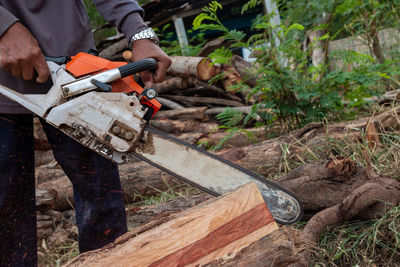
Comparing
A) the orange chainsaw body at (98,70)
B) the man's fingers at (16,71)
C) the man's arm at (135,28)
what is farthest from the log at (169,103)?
the man's fingers at (16,71)

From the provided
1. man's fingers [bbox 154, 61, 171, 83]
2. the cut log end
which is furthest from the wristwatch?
the cut log end

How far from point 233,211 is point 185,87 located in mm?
3567

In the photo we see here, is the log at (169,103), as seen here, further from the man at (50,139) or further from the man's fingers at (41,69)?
the man's fingers at (41,69)

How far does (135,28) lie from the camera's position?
5.30 feet

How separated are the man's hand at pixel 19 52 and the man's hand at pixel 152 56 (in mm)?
405

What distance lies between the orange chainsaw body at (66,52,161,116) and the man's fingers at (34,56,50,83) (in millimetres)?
81

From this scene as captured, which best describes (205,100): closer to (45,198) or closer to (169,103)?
(169,103)

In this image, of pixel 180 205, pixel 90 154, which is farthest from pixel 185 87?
pixel 90 154

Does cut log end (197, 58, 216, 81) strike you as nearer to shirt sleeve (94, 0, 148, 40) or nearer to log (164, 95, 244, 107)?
log (164, 95, 244, 107)

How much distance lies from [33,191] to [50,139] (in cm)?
26

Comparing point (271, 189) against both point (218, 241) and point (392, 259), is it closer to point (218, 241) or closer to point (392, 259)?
point (218, 241)

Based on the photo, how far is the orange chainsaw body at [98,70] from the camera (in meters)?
1.39

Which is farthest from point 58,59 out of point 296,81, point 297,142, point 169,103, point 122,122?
point 169,103

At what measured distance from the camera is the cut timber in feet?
3.64
